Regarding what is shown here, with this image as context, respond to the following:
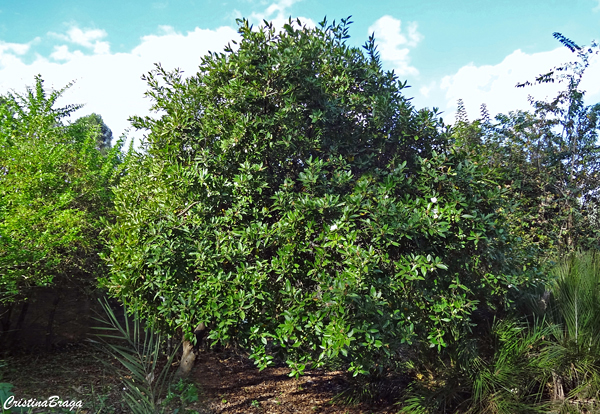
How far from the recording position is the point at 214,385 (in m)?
6.80

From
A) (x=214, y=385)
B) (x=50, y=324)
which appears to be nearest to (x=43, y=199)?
(x=50, y=324)

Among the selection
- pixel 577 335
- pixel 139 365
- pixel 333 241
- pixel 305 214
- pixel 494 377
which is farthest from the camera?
pixel 494 377

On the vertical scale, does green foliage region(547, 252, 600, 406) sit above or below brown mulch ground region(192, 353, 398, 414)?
above

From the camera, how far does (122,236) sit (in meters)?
5.13

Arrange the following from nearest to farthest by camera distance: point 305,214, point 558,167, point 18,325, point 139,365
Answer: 1. point 139,365
2. point 305,214
3. point 18,325
4. point 558,167

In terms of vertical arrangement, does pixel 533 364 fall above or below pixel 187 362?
above

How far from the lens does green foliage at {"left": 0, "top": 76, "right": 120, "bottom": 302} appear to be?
5773 mm

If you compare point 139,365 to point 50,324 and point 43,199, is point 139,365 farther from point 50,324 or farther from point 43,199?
point 50,324

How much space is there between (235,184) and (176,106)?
145 centimetres

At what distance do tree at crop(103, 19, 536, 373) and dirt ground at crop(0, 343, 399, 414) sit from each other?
1637 mm

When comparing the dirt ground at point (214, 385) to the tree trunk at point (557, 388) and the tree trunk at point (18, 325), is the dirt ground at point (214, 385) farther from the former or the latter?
the tree trunk at point (557, 388)

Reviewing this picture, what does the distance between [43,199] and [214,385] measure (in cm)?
404

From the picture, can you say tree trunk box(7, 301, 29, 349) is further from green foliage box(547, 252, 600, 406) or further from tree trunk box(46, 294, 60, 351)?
green foliage box(547, 252, 600, 406)

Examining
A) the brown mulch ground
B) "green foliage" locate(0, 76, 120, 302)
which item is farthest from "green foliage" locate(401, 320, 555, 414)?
"green foliage" locate(0, 76, 120, 302)
